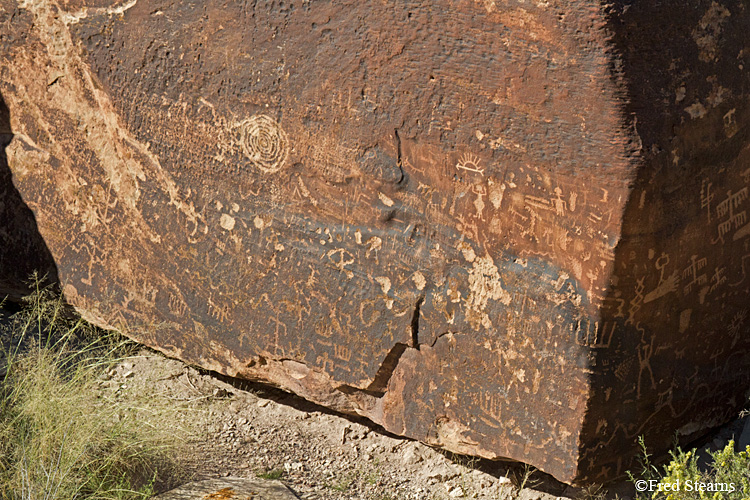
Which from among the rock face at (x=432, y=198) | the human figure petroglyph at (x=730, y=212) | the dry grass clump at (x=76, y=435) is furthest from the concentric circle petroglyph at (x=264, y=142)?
the human figure petroglyph at (x=730, y=212)

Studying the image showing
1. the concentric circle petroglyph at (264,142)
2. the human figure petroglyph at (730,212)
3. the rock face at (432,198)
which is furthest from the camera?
the concentric circle petroglyph at (264,142)

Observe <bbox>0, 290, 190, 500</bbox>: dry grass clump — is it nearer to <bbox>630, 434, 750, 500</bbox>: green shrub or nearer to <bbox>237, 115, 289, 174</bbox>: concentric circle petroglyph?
<bbox>237, 115, 289, 174</bbox>: concentric circle petroglyph

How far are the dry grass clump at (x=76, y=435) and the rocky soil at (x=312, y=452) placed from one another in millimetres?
108

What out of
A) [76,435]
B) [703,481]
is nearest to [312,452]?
[76,435]

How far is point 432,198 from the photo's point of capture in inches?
95.3

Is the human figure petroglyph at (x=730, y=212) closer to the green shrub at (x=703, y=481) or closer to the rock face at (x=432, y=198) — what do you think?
the rock face at (x=432, y=198)

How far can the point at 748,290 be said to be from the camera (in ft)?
8.59

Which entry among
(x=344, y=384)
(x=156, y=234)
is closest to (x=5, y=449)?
(x=156, y=234)

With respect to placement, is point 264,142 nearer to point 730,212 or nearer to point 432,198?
point 432,198

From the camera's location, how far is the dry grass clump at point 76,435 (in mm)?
2461

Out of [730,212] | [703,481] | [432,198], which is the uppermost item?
[730,212]

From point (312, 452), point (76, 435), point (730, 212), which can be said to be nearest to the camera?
point (730, 212)

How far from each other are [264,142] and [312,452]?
98 centimetres

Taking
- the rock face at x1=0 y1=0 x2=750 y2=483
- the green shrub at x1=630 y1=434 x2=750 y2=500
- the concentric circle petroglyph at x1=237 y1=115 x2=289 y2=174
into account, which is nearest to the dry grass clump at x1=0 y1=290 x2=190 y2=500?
the rock face at x1=0 y1=0 x2=750 y2=483
